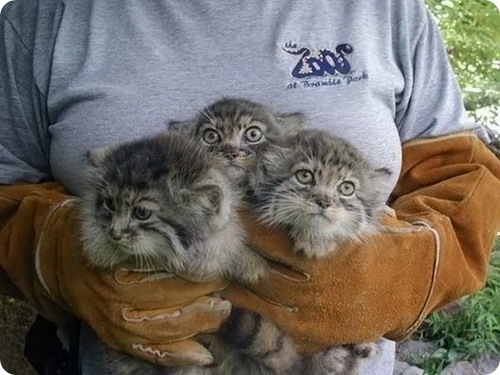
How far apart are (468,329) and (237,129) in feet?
1.67

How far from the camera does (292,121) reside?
98cm

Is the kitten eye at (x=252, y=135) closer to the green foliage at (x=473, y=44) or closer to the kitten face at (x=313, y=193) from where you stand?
the kitten face at (x=313, y=193)

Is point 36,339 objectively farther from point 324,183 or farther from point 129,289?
point 324,183

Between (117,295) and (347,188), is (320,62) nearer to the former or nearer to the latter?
(347,188)

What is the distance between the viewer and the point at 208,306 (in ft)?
3.09

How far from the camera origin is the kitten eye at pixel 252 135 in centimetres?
96

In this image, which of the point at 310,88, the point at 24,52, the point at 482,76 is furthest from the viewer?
the point at 482,76

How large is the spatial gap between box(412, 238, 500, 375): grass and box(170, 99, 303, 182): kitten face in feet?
1.19

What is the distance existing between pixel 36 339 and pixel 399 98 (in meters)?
0.58

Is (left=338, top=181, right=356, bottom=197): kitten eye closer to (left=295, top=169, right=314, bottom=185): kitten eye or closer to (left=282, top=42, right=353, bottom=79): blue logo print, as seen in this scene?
(left=295, top=169, right=314, bottom=185): kitten eye

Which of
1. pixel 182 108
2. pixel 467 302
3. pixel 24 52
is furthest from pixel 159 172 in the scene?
pixel 467 302

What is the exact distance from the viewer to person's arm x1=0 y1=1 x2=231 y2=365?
0.95 metres

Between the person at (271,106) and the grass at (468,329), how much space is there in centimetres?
11

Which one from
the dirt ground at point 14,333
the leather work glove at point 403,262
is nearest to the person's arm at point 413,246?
the leather work glove at point 403,262
